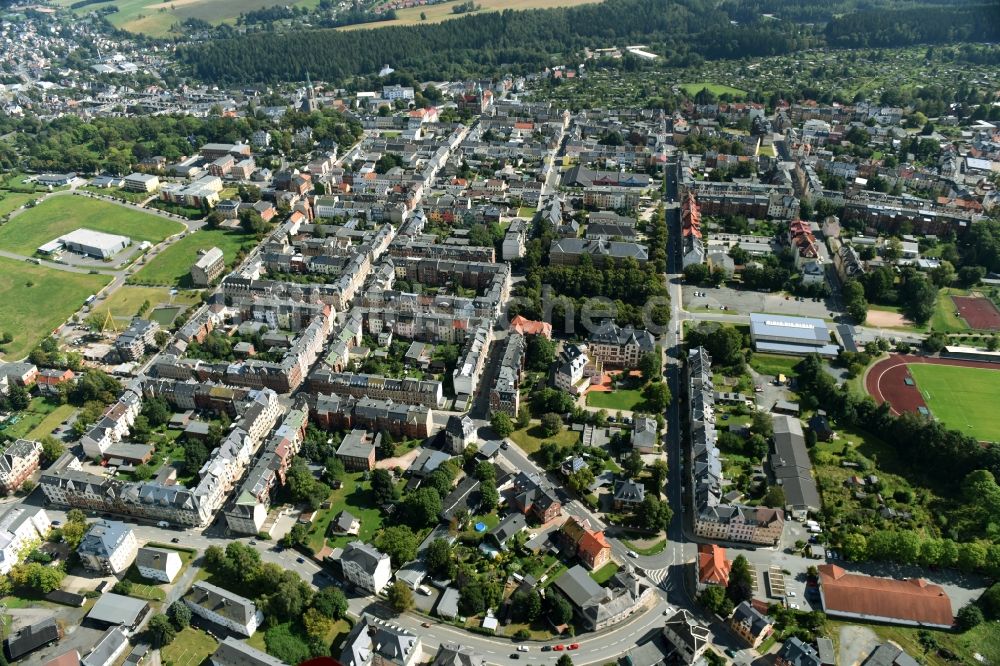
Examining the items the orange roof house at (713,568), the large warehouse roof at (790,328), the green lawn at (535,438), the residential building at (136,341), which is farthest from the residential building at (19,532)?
the large warehouse roof at (790,328)

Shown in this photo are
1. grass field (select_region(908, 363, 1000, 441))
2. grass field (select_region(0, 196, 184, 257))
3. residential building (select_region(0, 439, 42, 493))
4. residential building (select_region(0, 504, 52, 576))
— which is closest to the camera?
residential building (select_region(0, 504, 52, 576))

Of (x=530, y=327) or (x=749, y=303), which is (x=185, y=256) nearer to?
(x=530, y=327)

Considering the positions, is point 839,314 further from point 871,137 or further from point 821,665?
point 871,137

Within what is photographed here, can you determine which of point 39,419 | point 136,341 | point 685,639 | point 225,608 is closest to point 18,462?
point 39,419

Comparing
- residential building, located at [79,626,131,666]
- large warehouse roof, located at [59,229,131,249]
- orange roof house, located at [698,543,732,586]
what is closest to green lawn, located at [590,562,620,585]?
orange roof house, located at [698,543,732,586]

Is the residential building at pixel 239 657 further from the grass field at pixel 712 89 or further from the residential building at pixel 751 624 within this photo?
the grass field at pixel 712 89

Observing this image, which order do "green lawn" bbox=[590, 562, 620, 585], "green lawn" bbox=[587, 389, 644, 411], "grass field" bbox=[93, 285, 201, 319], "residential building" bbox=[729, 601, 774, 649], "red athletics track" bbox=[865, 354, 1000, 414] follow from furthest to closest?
"grass field" bbox=[93, 285, 201, 319] < "green lawn" bbox=[587, 389, 644, 411] < "red athletics track" bbox=[865, 354, 1000, 414] < "green lawn" bbox=[590, 562, 620, 585] < "residential building" bbox=[729, 601, 774, 649]

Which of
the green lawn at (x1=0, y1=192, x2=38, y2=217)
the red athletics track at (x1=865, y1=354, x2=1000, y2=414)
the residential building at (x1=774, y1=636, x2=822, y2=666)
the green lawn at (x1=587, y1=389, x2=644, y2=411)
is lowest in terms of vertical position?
the residential building at (x1=774, y1=636, x2=822, y2=666)

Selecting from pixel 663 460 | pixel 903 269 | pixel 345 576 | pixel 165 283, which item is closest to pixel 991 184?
pixel 903 269

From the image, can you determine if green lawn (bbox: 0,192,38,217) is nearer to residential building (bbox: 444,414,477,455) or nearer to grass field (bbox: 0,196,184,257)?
grass field (bbox: 0,196,184,257)
